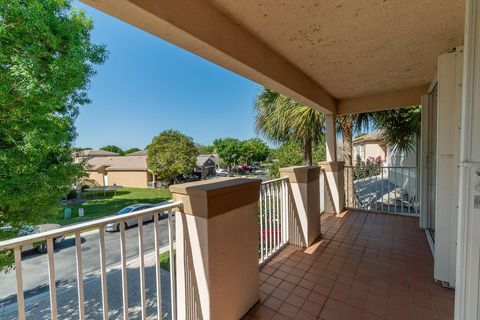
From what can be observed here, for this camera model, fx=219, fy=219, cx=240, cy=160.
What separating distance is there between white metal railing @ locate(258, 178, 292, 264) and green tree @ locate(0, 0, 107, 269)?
3.87 m

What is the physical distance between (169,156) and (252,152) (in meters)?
22.4

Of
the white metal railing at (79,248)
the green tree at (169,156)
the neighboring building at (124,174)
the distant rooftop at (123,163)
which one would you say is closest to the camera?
the white metal railing at (79,248)

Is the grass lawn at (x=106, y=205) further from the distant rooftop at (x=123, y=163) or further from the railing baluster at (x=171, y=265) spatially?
the railing baluster at (x=171, y=265)

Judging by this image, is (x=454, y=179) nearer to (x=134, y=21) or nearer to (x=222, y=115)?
(x=134, y=21)

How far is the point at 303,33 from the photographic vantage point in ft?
6.44

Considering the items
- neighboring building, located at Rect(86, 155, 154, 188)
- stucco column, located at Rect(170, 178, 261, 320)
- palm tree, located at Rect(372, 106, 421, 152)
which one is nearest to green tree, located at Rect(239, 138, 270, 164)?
neighboring building, located at Rect(86, 155, 154, 188)

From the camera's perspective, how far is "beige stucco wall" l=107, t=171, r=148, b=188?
24547 millimetres

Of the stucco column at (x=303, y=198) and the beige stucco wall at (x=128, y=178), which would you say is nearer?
the stucco column at (x=303, y=198)

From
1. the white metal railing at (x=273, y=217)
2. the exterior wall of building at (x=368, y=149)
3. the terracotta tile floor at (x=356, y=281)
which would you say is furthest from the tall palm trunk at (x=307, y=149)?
the exterior wall of building at (x=368, y=149)

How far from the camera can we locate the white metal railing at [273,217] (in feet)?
8.40

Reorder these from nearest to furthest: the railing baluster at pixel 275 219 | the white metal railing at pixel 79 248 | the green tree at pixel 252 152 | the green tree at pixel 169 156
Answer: the white metal railing at pixel 79 248
the railing baluster at pixel 275 219
the green tree at pixel 169 156
the green tree at pixel 252 152

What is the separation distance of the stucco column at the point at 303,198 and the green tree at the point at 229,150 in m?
34.7

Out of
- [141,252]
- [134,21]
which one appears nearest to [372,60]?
[134,21]

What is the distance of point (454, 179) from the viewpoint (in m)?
1.93
